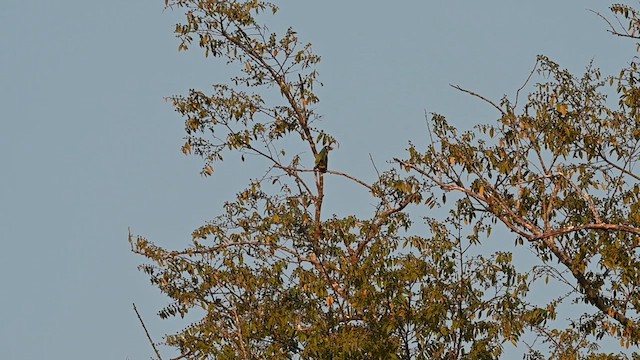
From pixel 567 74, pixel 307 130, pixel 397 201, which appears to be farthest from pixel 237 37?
pixel 567 74

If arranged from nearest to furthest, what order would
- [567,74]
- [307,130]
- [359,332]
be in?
[359,332]
[567,74]
[307,130]

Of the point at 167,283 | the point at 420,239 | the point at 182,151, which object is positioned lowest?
the point at 420,239

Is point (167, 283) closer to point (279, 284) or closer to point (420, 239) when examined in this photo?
point (279, 284)

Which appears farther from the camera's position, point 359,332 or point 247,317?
point 247,317

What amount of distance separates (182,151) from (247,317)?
85.1 inches

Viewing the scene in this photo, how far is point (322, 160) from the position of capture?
13.5m

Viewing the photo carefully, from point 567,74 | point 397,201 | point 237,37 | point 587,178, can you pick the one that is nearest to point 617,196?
point 587,178

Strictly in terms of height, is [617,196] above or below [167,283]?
below

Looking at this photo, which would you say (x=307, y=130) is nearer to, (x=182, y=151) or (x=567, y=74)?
(x=182, y=151)

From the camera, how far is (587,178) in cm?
1262

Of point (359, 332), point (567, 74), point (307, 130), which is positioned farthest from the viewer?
point (307, 130)

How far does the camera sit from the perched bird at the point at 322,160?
528 inches

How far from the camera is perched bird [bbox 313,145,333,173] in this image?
528 inches

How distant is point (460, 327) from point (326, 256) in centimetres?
168
